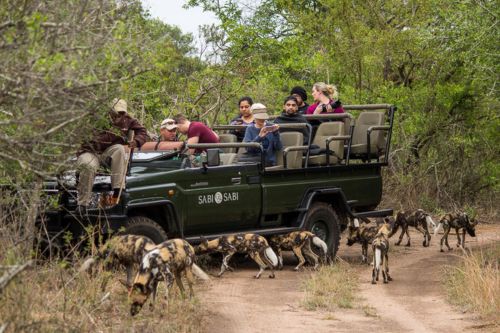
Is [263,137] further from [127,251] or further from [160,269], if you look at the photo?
[160,269]

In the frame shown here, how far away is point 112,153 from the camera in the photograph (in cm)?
1145

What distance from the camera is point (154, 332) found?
8.66 m

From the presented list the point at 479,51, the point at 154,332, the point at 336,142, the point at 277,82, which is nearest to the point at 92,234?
the point at 154,332

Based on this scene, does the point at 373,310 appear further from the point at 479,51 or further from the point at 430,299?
the point at 479,51

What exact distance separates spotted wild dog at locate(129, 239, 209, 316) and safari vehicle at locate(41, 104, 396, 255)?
3.70ft

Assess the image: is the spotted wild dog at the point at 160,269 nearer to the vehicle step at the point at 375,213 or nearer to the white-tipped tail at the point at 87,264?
the white-tipped tail at the point at 87,264

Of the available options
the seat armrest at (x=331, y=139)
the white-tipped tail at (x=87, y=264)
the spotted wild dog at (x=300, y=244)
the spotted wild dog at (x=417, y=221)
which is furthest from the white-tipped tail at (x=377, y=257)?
the spotted wild dog at (x=417, y=221)

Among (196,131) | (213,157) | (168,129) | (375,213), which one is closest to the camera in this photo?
(213,157)

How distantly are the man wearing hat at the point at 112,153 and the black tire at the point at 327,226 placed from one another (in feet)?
10.0

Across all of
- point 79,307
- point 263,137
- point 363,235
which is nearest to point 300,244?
point 363,235

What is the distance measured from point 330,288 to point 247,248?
1530mm

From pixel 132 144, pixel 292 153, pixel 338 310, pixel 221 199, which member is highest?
pixel 132 144

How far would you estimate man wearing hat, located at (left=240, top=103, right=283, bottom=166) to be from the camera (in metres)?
13.1

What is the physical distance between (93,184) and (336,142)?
152 inches
